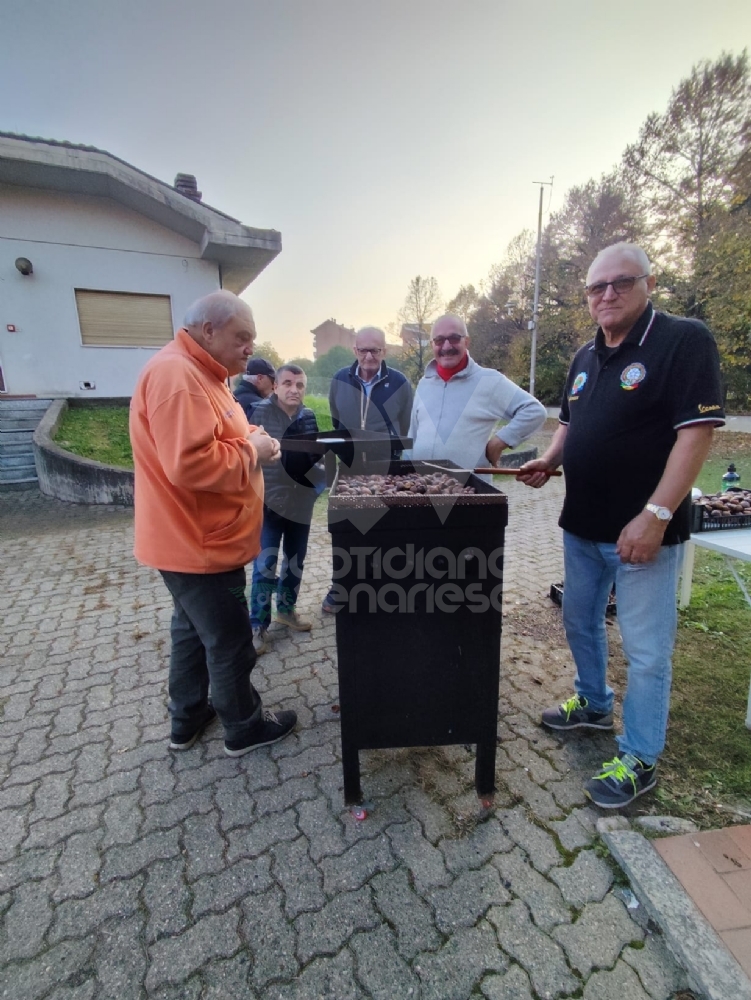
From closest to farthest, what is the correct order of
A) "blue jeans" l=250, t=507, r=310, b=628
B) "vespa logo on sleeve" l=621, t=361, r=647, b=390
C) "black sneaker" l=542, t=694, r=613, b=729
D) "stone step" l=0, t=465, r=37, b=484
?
"vespa logo on sleeve" l=621, t=361, r=647, b=390, "black sneaker" l=542, t=694, r=613, b=729, "blue jeans" l=250, t=507, r=310, b=628, "stone step" l=0, t=465, r=37, b=484

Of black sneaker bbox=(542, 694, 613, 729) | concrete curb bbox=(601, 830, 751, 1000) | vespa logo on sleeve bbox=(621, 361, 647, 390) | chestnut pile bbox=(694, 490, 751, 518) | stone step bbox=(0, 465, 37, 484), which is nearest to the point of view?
concrete curb bbox=(601, 830, 751, 1000)

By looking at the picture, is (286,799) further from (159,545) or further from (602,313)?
(602,313)

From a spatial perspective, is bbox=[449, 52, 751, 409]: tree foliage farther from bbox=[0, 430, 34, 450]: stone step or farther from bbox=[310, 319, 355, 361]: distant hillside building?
bbox=[310, 319, 355, 361]: distant hillside building

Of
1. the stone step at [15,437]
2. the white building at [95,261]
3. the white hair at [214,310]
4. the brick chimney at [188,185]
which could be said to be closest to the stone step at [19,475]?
the stone step at [15,437]

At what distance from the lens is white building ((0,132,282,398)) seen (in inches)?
358

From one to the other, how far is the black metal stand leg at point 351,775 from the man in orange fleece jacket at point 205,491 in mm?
554

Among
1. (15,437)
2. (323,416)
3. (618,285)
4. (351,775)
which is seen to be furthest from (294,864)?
(323,416)

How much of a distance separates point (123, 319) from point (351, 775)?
11176mm

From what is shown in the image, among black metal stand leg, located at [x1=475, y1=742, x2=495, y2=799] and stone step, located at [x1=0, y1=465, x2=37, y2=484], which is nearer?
black metal stand leg, located at [x1=475, y1=742, x2=495, y2=799]

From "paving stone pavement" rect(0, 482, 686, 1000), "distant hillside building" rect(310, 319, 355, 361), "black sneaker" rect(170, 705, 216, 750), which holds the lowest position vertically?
"paving stone pavement" rect(0, 482, 686, 1000)

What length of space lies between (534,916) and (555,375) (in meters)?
24.7

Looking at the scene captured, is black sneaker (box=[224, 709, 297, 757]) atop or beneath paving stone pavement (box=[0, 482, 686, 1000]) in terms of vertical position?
atop

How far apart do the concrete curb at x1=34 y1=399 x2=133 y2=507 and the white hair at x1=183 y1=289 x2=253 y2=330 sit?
222 inches

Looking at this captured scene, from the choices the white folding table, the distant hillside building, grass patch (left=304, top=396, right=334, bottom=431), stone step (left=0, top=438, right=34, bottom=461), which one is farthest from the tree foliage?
the distant hillside building
